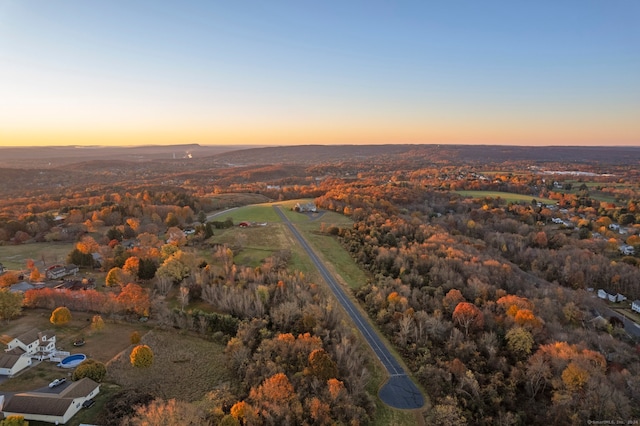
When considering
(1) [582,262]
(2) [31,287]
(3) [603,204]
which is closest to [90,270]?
(2) [31,287]

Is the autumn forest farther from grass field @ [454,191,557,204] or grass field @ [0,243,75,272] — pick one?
grass field @ [454,191,557,204]

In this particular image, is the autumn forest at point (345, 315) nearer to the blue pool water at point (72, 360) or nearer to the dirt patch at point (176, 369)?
the dirt patch at point (176, 369)

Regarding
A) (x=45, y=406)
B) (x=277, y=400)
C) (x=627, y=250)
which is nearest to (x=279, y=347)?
(x=277, y=400)

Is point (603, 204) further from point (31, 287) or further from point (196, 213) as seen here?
point (31, 287)

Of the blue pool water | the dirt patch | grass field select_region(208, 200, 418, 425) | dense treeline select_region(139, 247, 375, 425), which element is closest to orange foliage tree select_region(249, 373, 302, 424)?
dense treeline select_region(139, 247, 375, 425)

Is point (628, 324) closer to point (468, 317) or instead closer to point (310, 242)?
point (468, 317)
